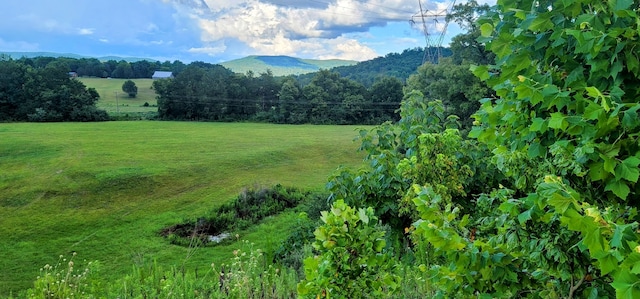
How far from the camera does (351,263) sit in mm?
2279

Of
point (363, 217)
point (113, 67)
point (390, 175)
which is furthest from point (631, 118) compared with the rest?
point (113, 67)

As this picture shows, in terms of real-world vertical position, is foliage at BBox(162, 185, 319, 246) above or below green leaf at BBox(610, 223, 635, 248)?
below

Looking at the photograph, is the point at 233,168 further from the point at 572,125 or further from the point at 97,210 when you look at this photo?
the point at 572,125

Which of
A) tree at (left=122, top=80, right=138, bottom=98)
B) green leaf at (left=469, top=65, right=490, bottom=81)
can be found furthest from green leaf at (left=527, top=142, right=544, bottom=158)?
tree at (left=122, top=80, right=138, bottom=98)

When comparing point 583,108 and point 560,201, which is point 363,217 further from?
point 583,108

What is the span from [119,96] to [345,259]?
2325 inches

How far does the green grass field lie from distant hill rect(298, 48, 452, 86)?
27.5 meters

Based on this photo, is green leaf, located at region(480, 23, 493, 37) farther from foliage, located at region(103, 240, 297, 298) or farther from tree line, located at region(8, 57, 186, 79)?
tree line, located at region(8, 57, 186, 79)

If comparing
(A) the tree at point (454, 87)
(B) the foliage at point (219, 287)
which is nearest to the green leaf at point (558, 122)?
(B) the foliage at point (219, 287)

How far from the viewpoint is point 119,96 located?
179 ft

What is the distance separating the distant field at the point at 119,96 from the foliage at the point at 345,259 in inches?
1995

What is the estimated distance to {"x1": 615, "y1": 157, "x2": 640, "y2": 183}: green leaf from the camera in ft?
5.13

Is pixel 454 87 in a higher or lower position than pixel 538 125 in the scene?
higher

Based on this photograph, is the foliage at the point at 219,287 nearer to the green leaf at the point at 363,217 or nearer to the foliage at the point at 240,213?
the green leaf at the point at 363,217
